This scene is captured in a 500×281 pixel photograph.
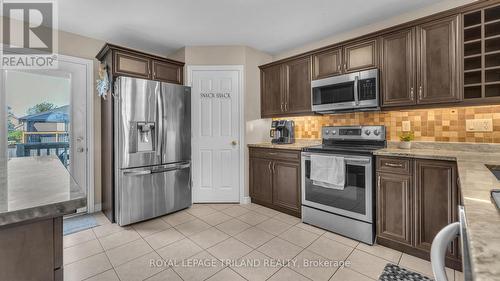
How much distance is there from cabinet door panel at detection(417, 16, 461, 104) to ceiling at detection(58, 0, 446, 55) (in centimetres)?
45

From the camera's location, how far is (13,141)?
8.71 ft

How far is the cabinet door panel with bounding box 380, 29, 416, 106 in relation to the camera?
2.28 meters

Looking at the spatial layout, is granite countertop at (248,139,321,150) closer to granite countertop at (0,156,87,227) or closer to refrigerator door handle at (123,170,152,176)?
refrigerator door handle at (123,170,152,176)

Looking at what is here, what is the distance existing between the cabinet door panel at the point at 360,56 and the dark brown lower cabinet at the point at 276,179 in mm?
1217

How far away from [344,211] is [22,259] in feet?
8.05

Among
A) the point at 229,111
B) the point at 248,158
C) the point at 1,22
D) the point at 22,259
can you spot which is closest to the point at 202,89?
the point at 229,111

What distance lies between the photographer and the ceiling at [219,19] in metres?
2.38

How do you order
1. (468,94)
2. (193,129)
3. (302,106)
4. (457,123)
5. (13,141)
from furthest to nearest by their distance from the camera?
(193,129), (302,106), (13,141), (457,123), (468,94)

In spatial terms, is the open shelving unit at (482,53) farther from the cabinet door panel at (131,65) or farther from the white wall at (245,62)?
the cabinet door panel at (131,65)

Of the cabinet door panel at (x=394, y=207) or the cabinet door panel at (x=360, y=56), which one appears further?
the cabinet door panel at (x=360, y=56)

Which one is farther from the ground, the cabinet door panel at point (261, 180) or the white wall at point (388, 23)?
the white wall at point (388, 23)

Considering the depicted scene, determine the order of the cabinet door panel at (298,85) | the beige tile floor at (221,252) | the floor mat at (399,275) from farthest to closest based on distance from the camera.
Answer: the cabinet door panel at (298,85) → the beige tile floor at (221,252) → the floor mat at (399,275)

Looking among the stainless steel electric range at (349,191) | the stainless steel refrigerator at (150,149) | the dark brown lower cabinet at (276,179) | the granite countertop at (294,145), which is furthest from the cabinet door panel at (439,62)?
the stainless steel refrigerator at (150,149)

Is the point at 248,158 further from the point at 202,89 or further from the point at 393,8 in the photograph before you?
the point at 393,8
